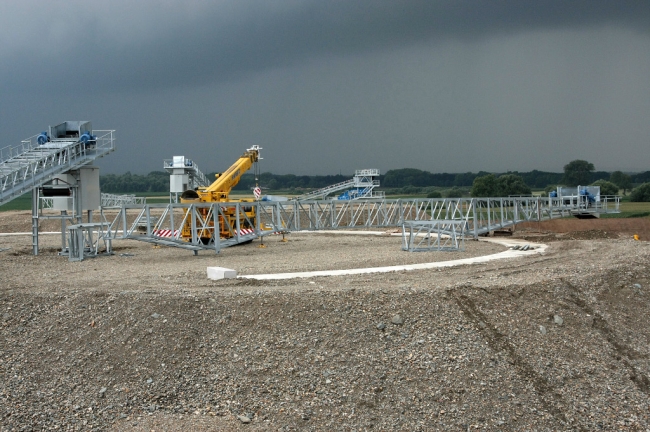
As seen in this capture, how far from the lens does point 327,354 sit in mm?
14352

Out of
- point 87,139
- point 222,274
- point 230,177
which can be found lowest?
point 222,274

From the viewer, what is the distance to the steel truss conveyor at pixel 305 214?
97.3 feet

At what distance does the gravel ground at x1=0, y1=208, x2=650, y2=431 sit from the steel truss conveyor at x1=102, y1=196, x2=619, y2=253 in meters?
9.24

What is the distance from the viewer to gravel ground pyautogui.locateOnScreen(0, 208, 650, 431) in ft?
41.3

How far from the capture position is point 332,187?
2660 inches

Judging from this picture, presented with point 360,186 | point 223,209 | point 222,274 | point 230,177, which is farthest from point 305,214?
point 360,186

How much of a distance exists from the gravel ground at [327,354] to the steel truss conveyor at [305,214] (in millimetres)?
9240

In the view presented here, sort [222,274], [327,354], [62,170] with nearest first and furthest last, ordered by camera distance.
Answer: [327,354], [222,274], [62,170]

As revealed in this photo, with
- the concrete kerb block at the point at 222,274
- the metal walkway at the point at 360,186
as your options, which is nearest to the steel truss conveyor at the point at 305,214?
the concrete kerb block at the point at 222,274

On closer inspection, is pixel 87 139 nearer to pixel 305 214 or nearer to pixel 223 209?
pixel 223 209

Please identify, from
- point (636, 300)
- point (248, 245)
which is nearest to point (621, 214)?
point (248, 245)

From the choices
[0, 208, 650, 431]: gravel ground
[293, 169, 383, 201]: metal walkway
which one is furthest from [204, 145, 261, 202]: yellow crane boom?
[293, 169, 383, 201]: metal walkway

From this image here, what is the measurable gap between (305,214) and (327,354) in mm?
26831

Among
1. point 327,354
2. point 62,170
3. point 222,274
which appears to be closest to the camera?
point 327,354
